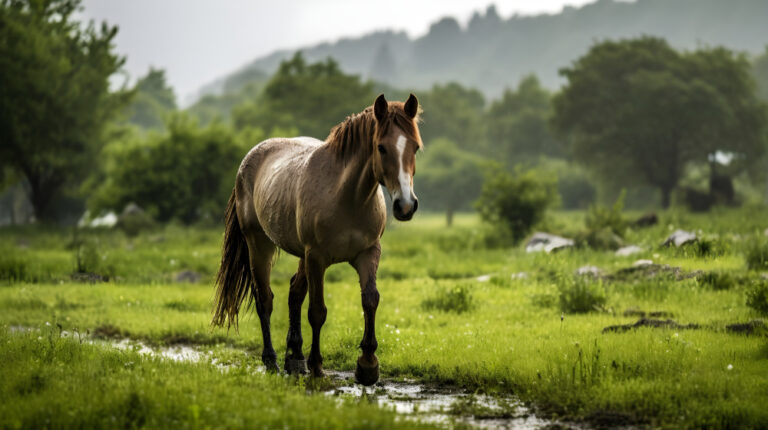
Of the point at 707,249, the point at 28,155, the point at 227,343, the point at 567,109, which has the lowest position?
the point at 227,343

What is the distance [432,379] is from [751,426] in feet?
11.5

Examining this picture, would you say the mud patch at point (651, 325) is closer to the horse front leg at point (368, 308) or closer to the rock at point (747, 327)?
the rock at point (747, 327)

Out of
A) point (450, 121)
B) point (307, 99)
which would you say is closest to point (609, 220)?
point (307, 99)

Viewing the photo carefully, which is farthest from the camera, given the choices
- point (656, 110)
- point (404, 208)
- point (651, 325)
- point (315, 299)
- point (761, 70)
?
point (761, 70)

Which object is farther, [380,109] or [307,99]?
[307,99]

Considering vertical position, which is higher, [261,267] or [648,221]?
[648,221]

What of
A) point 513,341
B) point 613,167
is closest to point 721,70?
point 613,167

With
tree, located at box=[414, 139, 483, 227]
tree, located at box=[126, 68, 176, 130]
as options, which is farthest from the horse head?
tree, located at box=[126, 68, 176, 130]

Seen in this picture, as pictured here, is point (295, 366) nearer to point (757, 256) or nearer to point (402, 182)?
point (402, 182)

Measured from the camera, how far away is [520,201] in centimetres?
2377

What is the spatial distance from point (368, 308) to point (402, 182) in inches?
59.1

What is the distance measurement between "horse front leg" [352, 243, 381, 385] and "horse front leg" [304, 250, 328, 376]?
0.41 metres

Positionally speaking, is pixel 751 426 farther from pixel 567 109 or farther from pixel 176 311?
pixel 567 109

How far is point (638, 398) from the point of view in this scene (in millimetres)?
6582
